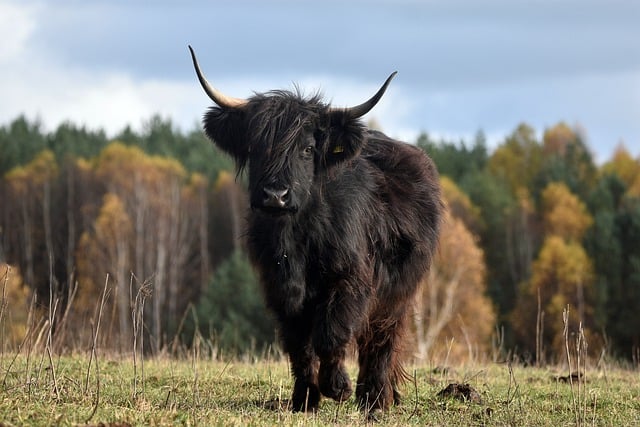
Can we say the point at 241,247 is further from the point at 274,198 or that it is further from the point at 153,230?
the point at 274,198

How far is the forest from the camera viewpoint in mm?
57812

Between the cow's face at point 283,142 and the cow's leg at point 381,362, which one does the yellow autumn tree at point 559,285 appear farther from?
the cow's face at point 283,142

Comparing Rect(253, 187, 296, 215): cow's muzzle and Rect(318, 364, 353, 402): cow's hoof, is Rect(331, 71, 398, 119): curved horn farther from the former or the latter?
Rect(318, 364, 353, 402): cow's hoof

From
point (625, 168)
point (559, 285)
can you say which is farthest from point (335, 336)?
point (625, 168)

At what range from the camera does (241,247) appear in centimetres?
5756

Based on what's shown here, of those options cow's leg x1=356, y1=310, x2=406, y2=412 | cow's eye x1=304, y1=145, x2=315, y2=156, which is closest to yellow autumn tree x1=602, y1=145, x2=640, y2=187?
cow's leg x1=356, y1=310, x2=406, y2=412

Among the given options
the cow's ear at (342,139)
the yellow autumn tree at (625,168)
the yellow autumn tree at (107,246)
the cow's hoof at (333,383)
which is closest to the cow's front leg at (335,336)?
Answer: the cow's hoof at (333,383)

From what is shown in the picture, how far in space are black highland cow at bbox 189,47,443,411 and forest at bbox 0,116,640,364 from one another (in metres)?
36.7

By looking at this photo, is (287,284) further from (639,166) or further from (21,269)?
(639,166)

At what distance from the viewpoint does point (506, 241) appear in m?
74.1

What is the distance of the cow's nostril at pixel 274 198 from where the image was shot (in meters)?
8.82

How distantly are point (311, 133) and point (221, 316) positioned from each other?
161 feet

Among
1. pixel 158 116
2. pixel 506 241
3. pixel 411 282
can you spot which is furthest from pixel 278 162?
pixel 158 116

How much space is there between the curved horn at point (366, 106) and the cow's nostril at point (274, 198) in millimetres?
1278
